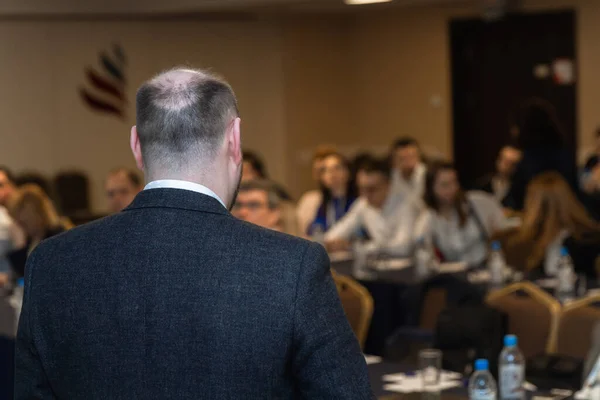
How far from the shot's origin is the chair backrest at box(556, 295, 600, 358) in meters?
4.55

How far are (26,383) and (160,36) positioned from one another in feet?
38.1

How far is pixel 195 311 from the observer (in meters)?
1.70

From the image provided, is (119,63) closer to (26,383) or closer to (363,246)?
(363,246)

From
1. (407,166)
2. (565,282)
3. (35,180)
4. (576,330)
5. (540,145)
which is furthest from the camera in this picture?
(35,180)

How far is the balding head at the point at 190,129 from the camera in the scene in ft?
5.73

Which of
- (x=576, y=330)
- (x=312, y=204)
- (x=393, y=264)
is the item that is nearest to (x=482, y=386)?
(x=576, y=330)

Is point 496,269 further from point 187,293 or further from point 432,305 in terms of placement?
point 187,293

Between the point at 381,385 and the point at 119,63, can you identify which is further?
the point at 119,63

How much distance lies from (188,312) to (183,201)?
0.19 m

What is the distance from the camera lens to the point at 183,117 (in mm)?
1746

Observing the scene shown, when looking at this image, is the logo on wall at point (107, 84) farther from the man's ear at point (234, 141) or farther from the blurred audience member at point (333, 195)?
the man's ear at point (234, 141)

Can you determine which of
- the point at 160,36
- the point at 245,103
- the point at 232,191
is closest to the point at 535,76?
the point at 245,103

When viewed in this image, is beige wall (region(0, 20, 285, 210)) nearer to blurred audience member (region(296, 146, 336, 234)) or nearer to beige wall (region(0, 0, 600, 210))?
beige wall (region(0, 0, 600, 210))

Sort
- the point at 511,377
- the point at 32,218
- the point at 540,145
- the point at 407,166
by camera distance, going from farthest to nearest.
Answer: the point at 407,166
the point at 540,145
the point at 32,218
the point at 511,377
